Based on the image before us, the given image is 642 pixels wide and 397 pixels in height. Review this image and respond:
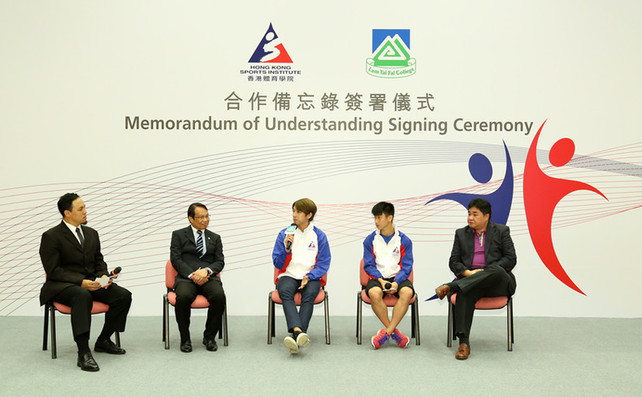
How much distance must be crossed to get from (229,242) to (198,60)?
1690 mm

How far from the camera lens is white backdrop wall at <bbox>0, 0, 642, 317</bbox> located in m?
5.42

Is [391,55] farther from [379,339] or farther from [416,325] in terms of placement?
[379,339]

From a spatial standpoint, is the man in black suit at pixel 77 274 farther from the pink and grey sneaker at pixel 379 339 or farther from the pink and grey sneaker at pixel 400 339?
the pink and grey sneaker at pixel 400 339

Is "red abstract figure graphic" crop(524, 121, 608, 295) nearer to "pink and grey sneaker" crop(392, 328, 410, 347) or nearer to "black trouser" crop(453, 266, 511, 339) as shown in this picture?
"black trouser" crop(453, 266, 511, 339)

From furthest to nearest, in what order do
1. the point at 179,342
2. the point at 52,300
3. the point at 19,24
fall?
the point at 19,24, the point at 179,342, the point at 52,300

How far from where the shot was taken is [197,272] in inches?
171

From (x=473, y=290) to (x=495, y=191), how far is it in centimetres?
154

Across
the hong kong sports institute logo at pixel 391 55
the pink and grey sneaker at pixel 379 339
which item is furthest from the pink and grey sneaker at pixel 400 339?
the hong kong sports institute logo at pixel 391 55

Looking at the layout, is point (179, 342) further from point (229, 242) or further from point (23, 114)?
point (23, 114)

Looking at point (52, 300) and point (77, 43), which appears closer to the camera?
point (52, 300)

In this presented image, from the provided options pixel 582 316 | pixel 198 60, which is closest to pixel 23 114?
pixel 198 60

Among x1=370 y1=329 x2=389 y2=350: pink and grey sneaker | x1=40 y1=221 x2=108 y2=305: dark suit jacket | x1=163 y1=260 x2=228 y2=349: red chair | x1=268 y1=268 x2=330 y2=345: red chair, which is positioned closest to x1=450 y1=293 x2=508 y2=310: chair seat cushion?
x1=370 y1=329 x2=389 y2=350: pink and grey sneaker

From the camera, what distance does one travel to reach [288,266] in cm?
457

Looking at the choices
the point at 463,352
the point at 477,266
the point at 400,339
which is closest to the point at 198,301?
the point at 400,339
